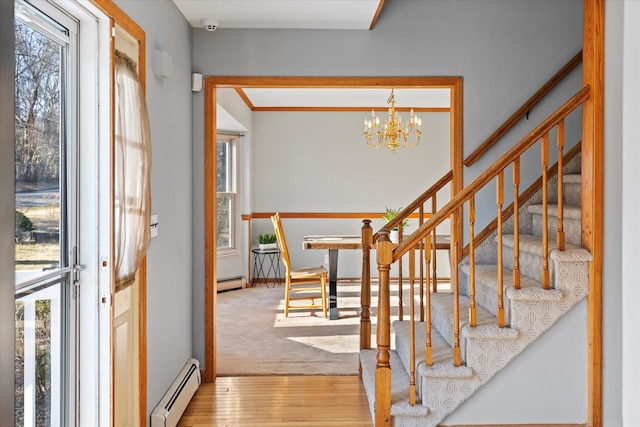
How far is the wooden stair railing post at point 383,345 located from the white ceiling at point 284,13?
1550 mm

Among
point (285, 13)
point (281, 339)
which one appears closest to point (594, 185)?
point (285, 13)

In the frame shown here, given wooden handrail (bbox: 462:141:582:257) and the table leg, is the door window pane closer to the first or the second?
wooden handrail (bbox: 462:141:582:257)

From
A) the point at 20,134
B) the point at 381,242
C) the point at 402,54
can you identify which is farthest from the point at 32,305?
the point at 402,54

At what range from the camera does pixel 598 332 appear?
2592 millimetres

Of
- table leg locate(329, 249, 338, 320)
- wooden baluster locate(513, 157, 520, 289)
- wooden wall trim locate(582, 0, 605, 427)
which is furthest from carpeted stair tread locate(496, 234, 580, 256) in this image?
table leg locate(329, 249, 338, 320)

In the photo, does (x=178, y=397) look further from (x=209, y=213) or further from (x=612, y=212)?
(x=612, y=212)

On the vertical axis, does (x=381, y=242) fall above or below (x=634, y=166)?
below

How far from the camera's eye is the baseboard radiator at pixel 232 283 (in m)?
6.98

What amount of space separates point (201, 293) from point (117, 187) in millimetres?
1643

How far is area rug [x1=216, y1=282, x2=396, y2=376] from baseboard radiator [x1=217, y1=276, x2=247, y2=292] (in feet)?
1.40

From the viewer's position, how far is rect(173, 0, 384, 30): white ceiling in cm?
324

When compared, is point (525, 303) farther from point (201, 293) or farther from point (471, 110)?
point (201, 293)

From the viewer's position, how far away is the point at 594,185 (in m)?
2.56

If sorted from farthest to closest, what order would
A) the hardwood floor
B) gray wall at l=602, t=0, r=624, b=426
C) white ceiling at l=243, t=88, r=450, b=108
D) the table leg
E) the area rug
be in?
1. white ceiling at l=243, t=88, r=450, b=108
2. the table leg
3. the area rug
4. the hardwood floor
5. gray wall at l=602, t=0, r=624, b=426
